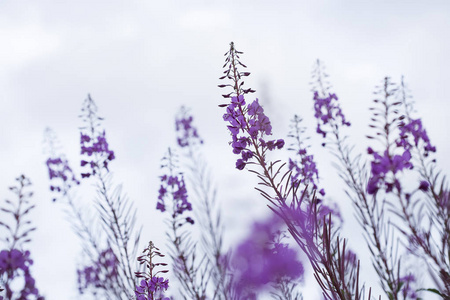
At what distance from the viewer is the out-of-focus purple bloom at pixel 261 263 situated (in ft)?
13.1

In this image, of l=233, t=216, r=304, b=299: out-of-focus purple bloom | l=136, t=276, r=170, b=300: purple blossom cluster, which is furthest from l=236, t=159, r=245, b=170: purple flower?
l=233, t=216, r=304, b=299: out-of-focus purple bloom

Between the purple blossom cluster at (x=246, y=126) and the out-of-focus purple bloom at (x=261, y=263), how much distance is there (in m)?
1.32

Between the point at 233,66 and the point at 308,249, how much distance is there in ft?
3.28

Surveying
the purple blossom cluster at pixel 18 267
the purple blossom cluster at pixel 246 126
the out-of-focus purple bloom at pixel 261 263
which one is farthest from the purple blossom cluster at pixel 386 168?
the purple blossom cluster at pixel 18 267

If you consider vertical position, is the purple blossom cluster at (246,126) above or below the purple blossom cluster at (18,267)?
below

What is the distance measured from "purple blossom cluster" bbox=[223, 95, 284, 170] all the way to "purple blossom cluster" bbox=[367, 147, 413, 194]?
1.66 metres

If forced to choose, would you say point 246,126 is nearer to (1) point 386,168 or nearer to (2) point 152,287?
(2) point 152,287

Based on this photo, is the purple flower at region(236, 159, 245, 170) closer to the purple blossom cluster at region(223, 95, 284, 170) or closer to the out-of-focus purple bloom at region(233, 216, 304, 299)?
the purple blossom cluster at region(223, 95, 284, 170)

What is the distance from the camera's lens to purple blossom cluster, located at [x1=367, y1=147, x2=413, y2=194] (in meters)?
3.44

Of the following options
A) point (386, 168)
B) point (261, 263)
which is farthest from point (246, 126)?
point (261, 263)

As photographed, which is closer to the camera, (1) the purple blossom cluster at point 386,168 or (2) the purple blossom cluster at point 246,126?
(2) the purple blossom cluster at point 246,126

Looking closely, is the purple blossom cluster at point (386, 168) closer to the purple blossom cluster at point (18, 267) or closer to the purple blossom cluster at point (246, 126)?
the purple blossom cluster at point (246, 126)

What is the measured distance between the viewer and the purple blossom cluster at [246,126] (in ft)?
7.02

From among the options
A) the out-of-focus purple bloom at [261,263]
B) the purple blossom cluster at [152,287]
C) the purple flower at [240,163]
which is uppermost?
the out-of-focus purple bloom at [261,263]
